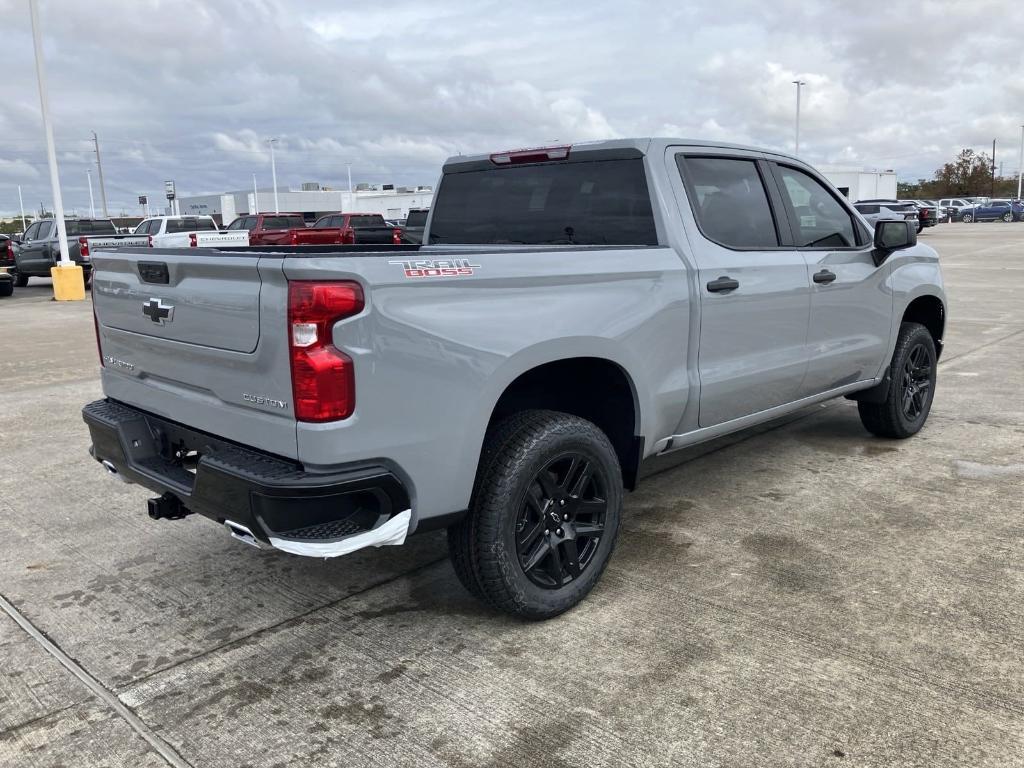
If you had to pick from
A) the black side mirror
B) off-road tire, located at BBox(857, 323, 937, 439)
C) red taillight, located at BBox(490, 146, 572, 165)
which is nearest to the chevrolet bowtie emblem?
red taillight, located at BBox(490, 146, 572, 165)

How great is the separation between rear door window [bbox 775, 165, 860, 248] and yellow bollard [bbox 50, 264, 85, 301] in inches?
653

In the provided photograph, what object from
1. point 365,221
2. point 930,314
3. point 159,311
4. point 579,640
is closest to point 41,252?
point 365,221

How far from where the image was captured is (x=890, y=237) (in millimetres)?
5008

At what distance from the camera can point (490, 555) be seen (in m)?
3.13

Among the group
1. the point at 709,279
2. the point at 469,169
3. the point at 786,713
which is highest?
the point at 469,169

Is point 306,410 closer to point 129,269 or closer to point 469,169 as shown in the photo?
point 129,269

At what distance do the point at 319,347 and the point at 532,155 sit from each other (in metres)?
2.09

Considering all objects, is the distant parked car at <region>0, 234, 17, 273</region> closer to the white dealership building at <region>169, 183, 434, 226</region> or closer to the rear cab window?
the rear cab window

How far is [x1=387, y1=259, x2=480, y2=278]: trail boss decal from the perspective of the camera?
2.82 meters

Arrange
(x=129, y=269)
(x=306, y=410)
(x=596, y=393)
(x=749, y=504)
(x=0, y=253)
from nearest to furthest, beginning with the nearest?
1. (x=306, y=410)
2. (x=129, y=269)
3. (x=596, y=393)
4. (x=749, y=504)
5. (x=0, y=253)

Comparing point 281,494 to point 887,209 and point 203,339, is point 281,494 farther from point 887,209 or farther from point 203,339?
point 887,209

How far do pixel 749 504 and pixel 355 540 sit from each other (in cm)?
258

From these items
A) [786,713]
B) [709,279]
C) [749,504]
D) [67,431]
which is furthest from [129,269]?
[67,431]

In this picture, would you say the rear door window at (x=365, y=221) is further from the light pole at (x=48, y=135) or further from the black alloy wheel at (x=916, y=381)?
the black alloy wheel at (x=916, y=381)
